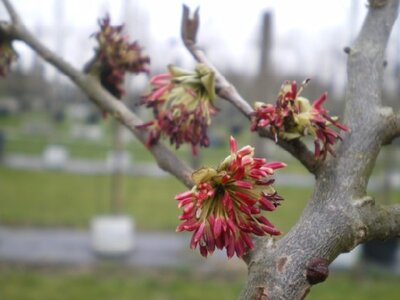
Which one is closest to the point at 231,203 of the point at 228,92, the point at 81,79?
the point at 228,92

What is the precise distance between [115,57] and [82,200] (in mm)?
11618

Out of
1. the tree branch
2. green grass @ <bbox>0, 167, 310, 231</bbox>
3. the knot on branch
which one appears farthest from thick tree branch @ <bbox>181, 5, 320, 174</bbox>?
green grass @ <bbox>0, 167, 310, 231</bbox>

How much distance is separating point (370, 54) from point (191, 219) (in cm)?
62

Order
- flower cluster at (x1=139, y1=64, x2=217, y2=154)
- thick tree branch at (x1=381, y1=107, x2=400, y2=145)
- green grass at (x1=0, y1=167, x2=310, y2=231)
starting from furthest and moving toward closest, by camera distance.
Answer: green grass at (x1=0, y1=167, x2=310, y2=231) < flower cluster at (x1=139, y1=64, x2=217, y2=154) < thick tree branch at (x1=381, y1=107, x2=400, y2=145)

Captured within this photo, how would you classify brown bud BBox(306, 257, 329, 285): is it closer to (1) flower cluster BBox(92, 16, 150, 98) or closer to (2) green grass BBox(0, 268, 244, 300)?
(1) flower cluster BBox(92, 16, 150, 98)

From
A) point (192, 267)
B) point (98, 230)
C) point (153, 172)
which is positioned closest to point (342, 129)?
point (192, 267)

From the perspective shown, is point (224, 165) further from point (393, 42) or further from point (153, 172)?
point (153, 172)

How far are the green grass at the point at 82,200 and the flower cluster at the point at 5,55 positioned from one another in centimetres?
858

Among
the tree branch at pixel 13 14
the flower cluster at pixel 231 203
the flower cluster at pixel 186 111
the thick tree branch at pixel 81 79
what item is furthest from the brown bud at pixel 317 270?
the tree branch at pixel 13 14

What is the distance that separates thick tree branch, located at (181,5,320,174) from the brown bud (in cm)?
21

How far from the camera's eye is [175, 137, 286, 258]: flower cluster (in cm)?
84

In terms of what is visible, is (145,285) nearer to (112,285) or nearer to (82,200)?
(112,285)

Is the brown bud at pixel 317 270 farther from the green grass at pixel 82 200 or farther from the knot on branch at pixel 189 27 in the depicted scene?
the green grass at pixel 82 200

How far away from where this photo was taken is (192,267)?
7.77 metres
